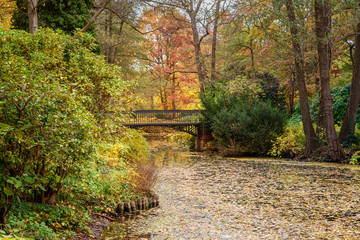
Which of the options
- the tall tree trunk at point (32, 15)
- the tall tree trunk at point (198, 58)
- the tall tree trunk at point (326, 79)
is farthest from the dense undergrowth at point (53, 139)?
the tall tree trunk at point (198, 58)

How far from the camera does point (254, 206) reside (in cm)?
672

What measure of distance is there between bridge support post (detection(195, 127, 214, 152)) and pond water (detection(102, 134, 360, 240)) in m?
7.80

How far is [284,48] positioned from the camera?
1259cm

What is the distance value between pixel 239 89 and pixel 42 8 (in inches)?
407

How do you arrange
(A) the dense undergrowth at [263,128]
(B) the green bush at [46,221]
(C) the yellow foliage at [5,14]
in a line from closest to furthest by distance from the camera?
(B) the green bush at [46,221], (C) the yellow foliage at [5,14], (A) the dense undergrowth at [263,128]

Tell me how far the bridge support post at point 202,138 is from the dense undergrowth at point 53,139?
12.0 metres

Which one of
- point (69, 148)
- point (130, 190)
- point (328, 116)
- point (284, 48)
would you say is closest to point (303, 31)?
point (284, 48)

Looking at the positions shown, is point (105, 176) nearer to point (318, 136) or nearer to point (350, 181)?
point (350, 181)

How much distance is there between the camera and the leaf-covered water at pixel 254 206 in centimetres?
520

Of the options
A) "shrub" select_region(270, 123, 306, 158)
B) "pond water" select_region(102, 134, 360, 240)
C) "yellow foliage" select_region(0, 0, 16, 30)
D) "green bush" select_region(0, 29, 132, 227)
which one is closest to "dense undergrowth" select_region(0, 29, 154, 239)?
"green bush" select_region(0, 29, 132, 227)

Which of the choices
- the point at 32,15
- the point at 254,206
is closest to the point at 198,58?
the point at 32,15

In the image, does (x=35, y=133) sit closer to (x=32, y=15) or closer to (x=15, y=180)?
(x=15, y=180)

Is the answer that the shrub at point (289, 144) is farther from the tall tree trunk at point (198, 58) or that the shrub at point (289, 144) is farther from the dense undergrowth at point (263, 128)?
the tall tree trunk at point (198, 58)

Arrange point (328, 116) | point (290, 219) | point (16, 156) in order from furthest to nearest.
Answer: point (328, 116)
point (290, 219)
point (16, 156)
